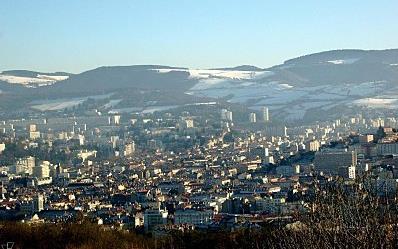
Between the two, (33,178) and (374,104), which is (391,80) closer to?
(374,104)

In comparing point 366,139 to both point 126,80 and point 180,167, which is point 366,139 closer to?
point 180,167

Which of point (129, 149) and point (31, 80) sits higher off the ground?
point (31, 80)

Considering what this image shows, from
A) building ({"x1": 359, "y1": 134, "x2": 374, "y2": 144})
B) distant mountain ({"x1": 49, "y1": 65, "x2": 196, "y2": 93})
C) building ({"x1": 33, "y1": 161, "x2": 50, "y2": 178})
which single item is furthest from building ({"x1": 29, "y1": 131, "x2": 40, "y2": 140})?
distant mountain ({"x1": 49, "y1": 65, "x2": 196, "y2": 93})

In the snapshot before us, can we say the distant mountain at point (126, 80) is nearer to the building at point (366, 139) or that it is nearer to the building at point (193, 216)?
the building at point (366, 139)

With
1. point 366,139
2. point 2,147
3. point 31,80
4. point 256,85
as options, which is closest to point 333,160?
point 366,139

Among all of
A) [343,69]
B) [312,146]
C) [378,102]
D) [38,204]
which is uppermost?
[343,69]

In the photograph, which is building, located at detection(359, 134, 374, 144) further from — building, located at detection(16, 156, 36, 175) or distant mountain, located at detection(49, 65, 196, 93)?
distant mountain, located at detection(49, 65, 196, 93)

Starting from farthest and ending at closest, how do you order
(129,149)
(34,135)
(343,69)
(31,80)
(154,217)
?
(31,80)
(343,69)
(34,135)
(129,149)
(154,217)

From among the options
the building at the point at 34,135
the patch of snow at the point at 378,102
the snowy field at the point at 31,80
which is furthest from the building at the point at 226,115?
the snowy field at the point at 31,80

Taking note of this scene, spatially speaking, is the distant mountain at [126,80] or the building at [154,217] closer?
the building at [154,217]
